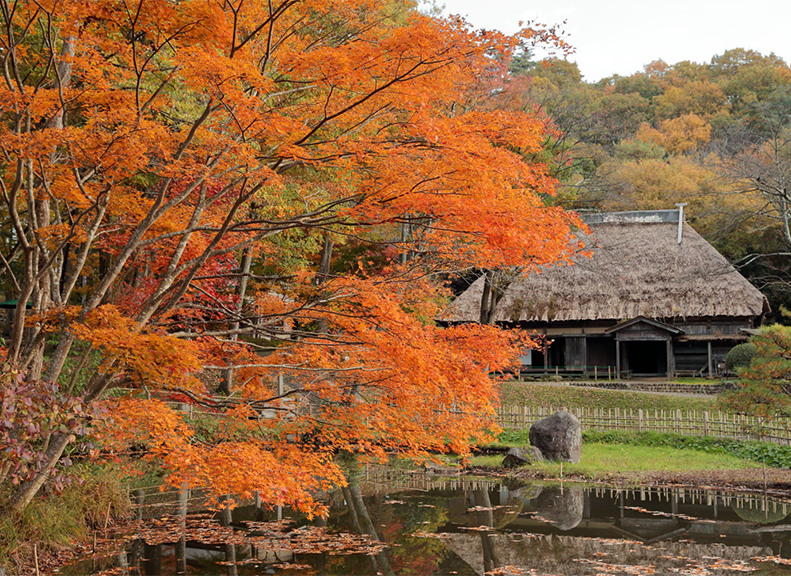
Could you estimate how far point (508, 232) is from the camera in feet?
24.5

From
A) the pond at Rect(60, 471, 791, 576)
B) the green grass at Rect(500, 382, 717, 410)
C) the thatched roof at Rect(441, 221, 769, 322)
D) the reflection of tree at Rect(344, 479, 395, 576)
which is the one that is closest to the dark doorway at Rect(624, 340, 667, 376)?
the thatched roof at Rect(441, 221, 769, 322)

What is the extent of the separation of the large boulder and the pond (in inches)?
98.7

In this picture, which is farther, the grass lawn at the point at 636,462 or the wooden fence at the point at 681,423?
the wooden fence at the point at 681,423

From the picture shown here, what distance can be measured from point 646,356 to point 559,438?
661 inches

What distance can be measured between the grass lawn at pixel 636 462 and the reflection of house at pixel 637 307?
1008 centimetres

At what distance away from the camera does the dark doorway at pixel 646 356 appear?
31.0m

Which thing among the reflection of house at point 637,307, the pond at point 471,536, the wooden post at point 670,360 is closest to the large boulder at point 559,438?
the pond at point 471,536

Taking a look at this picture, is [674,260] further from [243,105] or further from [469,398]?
[243,105]

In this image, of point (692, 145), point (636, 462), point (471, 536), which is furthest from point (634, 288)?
point (471, 536)

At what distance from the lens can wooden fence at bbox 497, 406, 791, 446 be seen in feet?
56.8

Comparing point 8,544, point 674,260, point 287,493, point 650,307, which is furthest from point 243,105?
point 674,260

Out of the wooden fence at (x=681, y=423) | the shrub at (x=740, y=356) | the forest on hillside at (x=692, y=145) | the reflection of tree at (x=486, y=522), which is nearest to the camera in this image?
the reflection of tree at (x=486, y=522)

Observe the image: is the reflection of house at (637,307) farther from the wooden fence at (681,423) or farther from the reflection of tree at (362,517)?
the reflection of tree at (362,517)

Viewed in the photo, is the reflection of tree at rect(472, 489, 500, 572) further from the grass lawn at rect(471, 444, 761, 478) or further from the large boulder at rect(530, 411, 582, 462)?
the large boulder at rect(530, 411, 582, 462)
